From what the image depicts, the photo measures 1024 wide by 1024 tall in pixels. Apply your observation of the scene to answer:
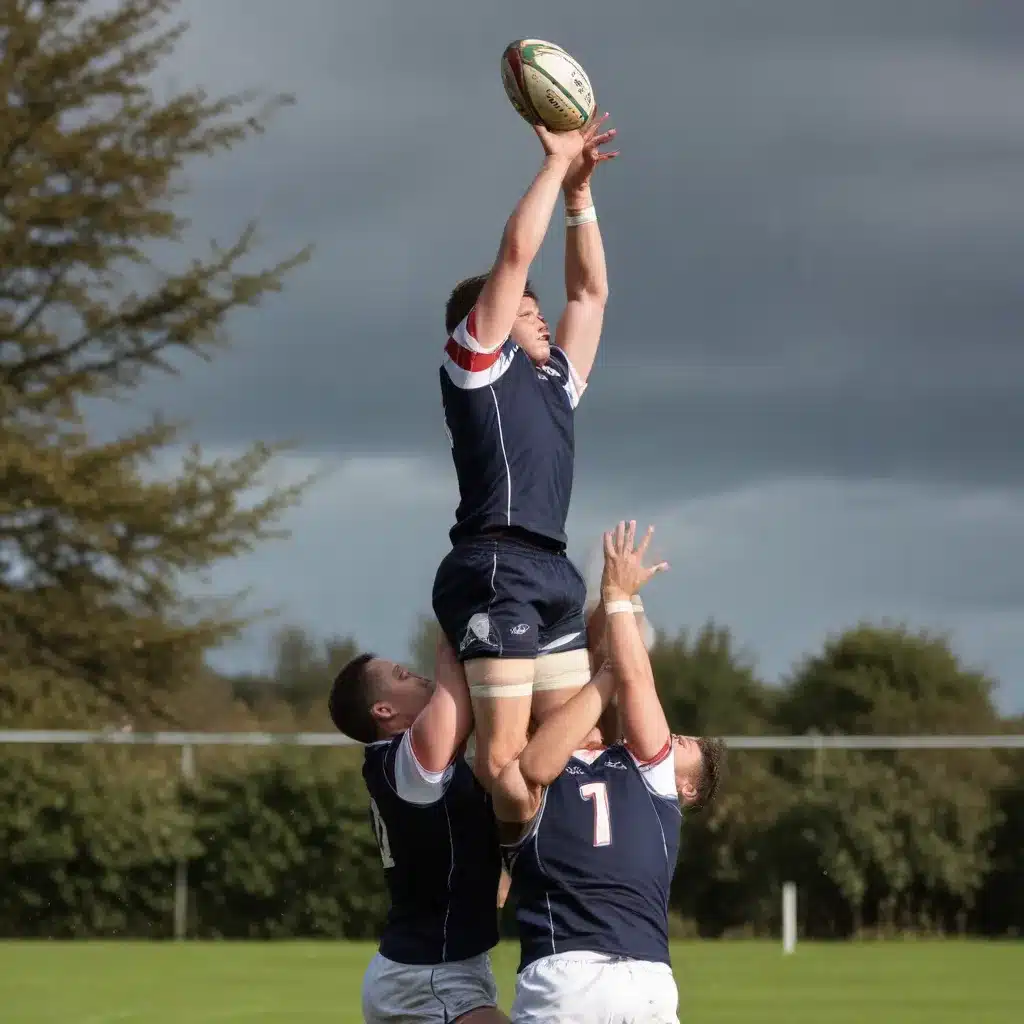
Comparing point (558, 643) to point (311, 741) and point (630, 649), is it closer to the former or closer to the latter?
point (630, 649)

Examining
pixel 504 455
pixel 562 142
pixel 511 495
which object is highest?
pixel 562 142

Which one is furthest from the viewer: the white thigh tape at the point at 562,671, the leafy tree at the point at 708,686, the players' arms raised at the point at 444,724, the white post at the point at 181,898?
the leafy tree at the point at 708,686

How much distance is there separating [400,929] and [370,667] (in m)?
0.77

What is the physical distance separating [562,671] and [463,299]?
1.17 metres

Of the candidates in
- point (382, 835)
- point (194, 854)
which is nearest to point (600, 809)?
point (382, 835)

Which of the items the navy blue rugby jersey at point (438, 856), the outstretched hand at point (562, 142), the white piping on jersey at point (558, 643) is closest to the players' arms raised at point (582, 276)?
the outstretched hand at point (562, 142)

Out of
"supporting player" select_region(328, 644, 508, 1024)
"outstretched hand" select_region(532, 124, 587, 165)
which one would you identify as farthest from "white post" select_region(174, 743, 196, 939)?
"outstretched hand" select_region(532, 124, 587, 165)

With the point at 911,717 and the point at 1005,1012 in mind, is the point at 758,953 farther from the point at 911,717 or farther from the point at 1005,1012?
the point at 911,717

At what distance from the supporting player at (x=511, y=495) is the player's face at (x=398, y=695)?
0.26 metres

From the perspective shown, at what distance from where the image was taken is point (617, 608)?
16.0 feet

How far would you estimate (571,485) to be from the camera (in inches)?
218

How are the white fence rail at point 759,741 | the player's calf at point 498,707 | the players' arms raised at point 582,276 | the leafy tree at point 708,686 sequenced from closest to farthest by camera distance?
the player's calf at point 498,707 < the players' arms raised at point 582,276 < the white fence rail at point 759,741 < the leafy tree at point 708,686

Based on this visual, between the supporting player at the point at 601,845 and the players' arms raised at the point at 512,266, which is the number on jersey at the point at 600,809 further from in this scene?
the players' arms raised at the point at 512,266

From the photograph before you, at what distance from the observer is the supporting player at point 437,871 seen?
202 inches
